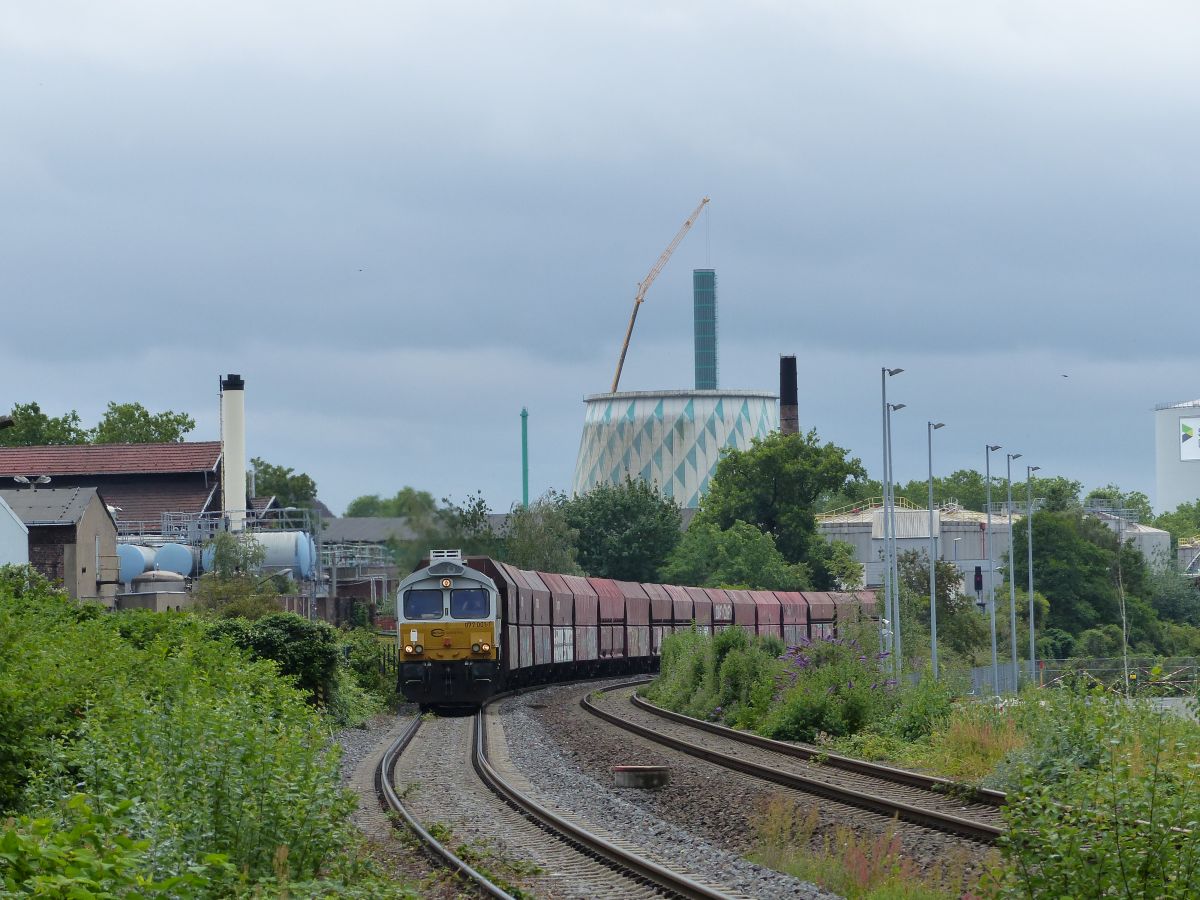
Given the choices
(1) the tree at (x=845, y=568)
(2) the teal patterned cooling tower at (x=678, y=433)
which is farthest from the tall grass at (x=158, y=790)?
(2) the teal patterned cooling tower at (x=678, y=433)

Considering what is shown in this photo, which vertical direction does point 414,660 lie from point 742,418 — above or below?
below

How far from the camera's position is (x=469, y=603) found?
35.5 meters

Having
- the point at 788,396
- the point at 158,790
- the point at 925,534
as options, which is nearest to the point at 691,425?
the point at 788,396

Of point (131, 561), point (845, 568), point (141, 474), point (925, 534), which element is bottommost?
point (845, 568)

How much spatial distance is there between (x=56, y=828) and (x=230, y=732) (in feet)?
8.70

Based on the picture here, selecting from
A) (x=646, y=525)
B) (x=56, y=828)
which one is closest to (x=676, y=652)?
(x=56, y=828)

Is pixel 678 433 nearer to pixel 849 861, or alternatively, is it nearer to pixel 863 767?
pixel 863 767

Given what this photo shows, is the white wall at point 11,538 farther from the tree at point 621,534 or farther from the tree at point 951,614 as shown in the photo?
the tree at point 621,534

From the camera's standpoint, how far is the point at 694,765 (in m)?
22.1

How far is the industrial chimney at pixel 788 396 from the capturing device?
114 meters

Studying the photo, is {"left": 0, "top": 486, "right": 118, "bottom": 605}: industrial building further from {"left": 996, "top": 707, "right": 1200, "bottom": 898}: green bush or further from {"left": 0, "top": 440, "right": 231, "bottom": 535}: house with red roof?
{"left": 996, "top": 707, "right": 1200, "bottom": 898}: green bush

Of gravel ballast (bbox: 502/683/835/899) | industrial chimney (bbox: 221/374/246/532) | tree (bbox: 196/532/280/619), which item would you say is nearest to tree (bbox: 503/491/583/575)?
industrial chimney (bbox: 221/374/246/532)

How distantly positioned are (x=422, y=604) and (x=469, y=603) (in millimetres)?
1206

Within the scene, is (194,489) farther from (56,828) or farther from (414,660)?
(56,828)
